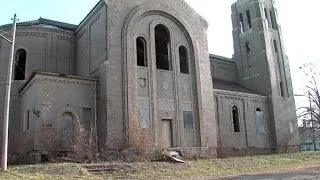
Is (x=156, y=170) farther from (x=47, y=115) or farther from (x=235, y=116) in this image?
(x=235, y=116)

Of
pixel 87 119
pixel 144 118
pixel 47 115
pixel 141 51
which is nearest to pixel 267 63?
pixel 141 51

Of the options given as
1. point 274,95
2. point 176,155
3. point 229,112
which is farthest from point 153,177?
point 274,95

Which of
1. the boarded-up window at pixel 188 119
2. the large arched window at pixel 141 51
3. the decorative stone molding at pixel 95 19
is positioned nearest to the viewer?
the decorative stone molding at pixel 95 19

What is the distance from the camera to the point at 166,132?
27812mm

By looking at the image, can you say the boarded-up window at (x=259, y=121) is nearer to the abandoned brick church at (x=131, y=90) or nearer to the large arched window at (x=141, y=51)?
the abandoned brick church at (x=131, y=90)

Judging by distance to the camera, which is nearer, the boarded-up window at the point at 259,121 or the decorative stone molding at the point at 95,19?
the decorative stone molding at the point at 95,19

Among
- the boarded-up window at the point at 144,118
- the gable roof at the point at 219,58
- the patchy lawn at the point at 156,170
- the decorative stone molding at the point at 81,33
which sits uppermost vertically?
the gable roof at the point at 219,58

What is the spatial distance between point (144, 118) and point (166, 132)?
7.46 feet

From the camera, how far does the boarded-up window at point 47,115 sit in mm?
24062

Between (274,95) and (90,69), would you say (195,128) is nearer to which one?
(90,69)

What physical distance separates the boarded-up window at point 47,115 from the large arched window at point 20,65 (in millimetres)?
7968

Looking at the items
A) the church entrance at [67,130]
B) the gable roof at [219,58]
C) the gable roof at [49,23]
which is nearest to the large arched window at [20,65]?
the gable roof at [49,23]

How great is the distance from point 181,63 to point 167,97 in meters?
4.22

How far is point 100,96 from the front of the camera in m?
26.2
